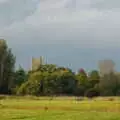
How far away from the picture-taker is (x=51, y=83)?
117 m

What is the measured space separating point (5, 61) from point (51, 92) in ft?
55.1

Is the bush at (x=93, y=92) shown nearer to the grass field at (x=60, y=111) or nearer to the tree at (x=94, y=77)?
the tree at (x=94, y=77)

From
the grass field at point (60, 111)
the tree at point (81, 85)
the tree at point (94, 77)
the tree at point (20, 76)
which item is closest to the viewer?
the grass field at point (60, 111)

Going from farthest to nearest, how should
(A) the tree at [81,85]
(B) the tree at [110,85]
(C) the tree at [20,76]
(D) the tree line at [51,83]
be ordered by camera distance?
(C) the tree at [20,76], (A) the tree at [81,85], (B) the tree at [110,85], (D) the tree line at [51,83]

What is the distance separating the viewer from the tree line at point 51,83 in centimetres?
11694

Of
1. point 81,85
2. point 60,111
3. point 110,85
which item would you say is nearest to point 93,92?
point 81,85

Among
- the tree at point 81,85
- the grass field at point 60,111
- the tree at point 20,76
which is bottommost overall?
the grass field at point 60,111

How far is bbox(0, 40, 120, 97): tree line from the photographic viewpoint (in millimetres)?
116938

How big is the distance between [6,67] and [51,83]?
1458 centimetres

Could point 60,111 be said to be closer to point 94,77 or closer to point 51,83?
point 51,83

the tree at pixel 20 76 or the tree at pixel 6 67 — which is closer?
the tree at pixel 6 67

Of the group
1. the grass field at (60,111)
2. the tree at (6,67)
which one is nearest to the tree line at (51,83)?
the tree at (6,67)

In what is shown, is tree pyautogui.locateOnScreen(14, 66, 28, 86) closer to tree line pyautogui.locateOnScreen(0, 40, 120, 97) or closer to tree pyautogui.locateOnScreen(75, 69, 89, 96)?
tree line pyautogui.locateOnScreen(0, 40, 120, 97)

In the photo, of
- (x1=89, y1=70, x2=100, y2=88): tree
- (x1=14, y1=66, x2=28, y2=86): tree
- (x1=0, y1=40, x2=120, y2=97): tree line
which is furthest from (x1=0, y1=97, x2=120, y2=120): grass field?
(x1=14, y1=66, x2=28, y2=86): tree
